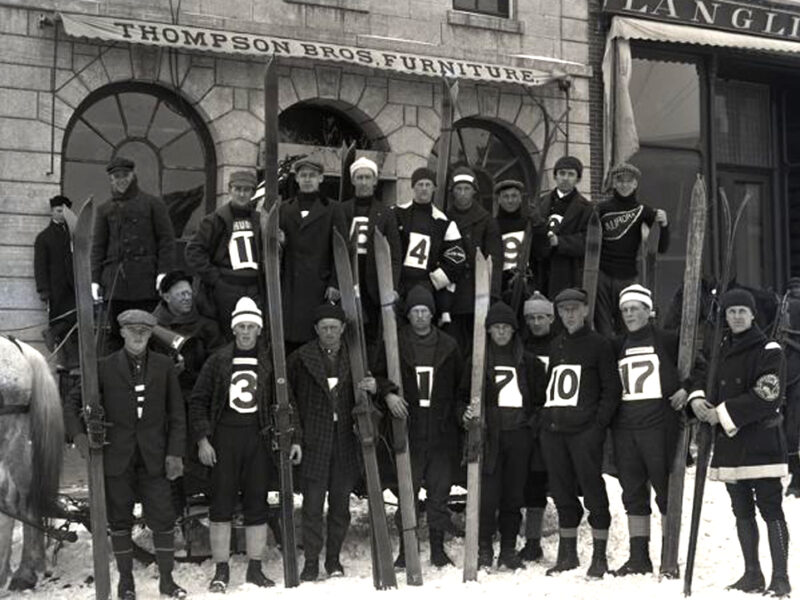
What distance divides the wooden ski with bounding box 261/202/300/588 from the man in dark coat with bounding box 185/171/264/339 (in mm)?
489

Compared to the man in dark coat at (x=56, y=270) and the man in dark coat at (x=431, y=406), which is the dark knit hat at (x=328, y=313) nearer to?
the man in dark coat at (x=431, y=406)

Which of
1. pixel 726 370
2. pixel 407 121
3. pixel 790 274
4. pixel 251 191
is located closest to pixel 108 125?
pixel 407 121

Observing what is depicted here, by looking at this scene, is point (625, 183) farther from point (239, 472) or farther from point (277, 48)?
point (277, 48)

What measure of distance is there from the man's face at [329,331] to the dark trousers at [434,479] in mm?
909

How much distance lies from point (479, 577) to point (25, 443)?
294 cm

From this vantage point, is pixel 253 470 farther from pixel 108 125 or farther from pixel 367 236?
pixel 108 125

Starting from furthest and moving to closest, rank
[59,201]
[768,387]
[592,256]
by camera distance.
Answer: [59,201] → [592,256] → [768,387]

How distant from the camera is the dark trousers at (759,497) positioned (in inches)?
233

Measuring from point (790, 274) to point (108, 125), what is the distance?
1123cm

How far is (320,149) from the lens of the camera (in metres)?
12.2

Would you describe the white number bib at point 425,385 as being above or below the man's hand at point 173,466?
above

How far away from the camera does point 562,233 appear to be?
26.0 ft

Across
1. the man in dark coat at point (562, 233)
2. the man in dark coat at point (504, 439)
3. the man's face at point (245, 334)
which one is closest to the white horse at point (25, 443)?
the man's face at point (245, 334)

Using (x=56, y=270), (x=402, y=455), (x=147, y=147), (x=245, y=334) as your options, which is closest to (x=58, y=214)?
(x=56, y=270)
